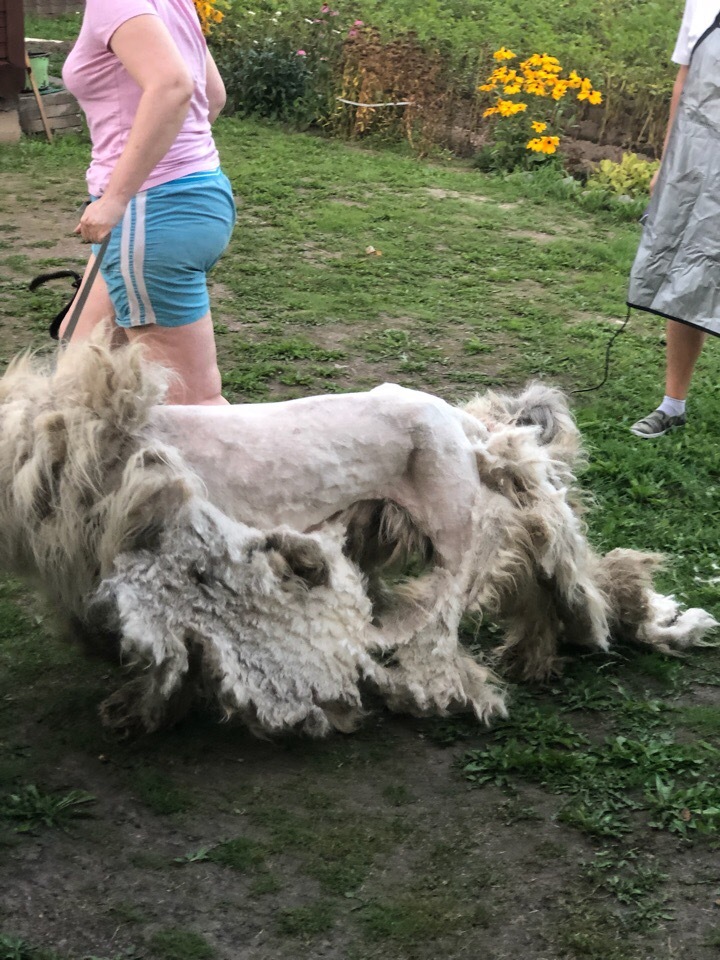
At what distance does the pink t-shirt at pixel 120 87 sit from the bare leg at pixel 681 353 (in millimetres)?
2499

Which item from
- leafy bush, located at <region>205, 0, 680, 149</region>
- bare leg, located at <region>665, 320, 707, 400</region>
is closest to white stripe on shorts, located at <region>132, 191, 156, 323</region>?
bare leg, located at <region>665, 320, 707, 400</region>

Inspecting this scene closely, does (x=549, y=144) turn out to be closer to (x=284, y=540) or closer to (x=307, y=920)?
(x=284, y=540)

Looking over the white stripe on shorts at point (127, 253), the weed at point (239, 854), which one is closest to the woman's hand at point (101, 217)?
the white stripe on shorts at point (127, 253)

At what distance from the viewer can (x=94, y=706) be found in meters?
3.09

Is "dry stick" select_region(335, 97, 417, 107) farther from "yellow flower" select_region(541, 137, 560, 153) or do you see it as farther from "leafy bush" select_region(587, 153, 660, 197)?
"leafy bush" select_region(587, 153, 660, 197)

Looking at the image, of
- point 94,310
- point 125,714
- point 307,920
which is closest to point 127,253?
point 94,310

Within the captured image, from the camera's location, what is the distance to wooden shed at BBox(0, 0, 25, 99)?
386 inches

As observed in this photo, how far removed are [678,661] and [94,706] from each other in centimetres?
176

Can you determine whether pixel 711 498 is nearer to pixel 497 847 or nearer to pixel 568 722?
pixel 568 722

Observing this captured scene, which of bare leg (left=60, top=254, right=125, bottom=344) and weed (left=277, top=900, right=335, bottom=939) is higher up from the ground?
bare leg (left=60, top=254, right=125, bottom=344)

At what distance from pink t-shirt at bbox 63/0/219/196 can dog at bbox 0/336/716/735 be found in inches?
30.3

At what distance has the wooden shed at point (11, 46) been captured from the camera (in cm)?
980

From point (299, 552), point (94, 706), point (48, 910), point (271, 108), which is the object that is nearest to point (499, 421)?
point (299, 552)

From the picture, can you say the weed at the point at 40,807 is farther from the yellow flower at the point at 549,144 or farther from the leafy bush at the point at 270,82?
the leafy bush at the point at 270,82
